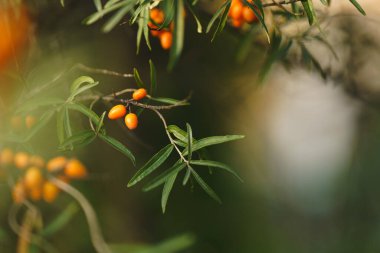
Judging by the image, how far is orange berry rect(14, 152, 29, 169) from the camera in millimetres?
1242

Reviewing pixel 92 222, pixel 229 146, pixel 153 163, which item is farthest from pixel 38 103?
pixel 229 146

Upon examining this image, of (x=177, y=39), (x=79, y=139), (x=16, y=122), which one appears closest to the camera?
(x=177, y=39)

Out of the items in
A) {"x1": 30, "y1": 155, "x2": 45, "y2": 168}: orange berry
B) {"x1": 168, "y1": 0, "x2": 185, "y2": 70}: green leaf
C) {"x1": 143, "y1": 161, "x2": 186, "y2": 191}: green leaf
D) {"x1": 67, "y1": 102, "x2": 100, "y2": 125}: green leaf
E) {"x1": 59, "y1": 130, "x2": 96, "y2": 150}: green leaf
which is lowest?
{"x1": 30, "y1": 155, "x2": 45, "y2": 168}: orange berry

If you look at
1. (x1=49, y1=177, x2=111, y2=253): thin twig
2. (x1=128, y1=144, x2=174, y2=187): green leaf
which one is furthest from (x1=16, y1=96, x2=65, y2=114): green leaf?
(x1=49, y1=177, x2=111, y2=253): thin twig

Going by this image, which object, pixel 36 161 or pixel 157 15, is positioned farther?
pixel 36 161

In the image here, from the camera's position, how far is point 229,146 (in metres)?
2.74

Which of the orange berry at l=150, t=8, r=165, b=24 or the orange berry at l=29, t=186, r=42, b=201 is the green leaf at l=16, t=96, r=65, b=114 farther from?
the orange berry at l=29, t=186, r=42, b=201

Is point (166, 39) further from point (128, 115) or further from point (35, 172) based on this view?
point (35, 172)

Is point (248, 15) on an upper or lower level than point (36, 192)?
upper

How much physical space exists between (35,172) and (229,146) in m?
1.63

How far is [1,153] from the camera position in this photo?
1.18 metres

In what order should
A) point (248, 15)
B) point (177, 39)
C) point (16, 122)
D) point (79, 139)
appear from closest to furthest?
point (177, 39) < point (79, 139) < point (248, 15) < point (16, 122)

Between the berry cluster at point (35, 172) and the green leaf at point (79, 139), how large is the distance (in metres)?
0.52

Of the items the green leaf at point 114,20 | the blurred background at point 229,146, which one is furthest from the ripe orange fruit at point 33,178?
the green leaf at point 114,20
